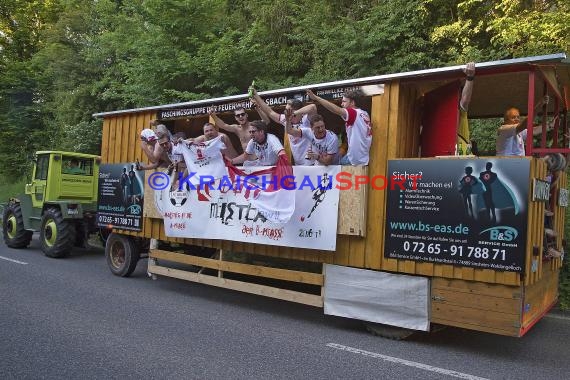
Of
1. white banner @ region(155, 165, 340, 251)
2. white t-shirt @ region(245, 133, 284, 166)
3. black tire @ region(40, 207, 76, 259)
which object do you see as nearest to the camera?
white banner @ region(155, 165, 340, 251)

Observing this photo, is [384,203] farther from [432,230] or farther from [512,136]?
[512,136]

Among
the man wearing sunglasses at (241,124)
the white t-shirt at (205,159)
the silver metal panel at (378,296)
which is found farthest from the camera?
the white t-shirt at (205,159)

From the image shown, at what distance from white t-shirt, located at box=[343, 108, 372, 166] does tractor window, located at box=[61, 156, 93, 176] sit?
8645 mm

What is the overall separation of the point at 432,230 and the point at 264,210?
7.32ft

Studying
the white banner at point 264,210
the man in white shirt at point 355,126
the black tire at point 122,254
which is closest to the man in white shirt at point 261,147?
the white banner at point 264,210

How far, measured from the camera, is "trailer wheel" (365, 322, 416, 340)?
563 cm

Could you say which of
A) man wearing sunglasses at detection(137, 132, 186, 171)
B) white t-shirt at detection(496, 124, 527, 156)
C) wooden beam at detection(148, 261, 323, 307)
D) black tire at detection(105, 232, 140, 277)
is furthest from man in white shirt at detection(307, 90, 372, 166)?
black tire at detection(105, 232, 140, 277)

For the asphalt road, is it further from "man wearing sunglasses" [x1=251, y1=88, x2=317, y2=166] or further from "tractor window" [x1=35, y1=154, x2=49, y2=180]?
"tractor window" [x1=35, y1=154, x2=49, y2=180]

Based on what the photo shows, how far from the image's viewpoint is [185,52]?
13375 mm

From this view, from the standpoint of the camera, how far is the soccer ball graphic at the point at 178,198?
7637 millimetres

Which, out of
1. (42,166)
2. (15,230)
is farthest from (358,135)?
(15,230)

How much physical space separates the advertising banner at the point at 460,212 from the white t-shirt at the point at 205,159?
2.67 meters

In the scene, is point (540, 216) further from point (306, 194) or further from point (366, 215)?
point (306, 194)

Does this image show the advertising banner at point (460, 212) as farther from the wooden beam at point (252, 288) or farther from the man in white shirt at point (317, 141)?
the wooden beam at point (252, 288)
